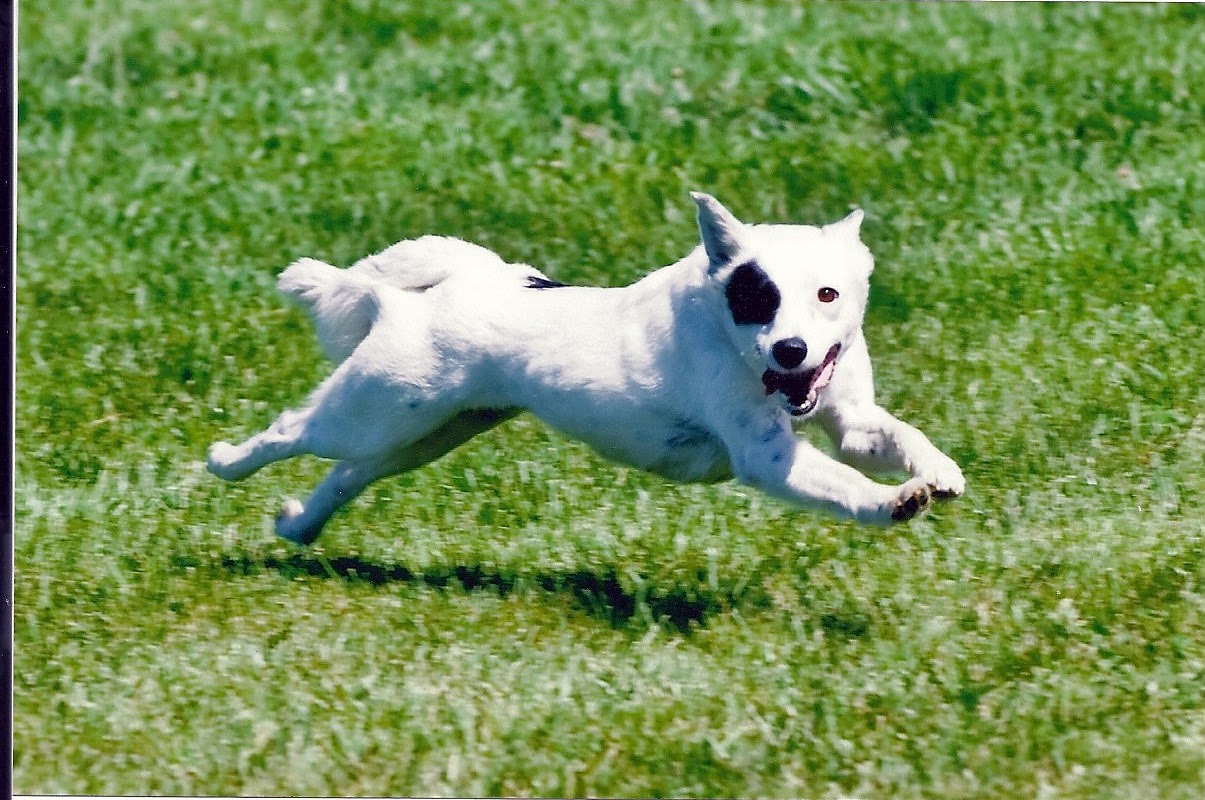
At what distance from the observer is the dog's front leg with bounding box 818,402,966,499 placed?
5.57m

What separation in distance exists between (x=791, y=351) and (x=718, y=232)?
18.6 inches

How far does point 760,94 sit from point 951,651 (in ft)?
15.3

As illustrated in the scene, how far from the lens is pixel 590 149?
9859 millimetres

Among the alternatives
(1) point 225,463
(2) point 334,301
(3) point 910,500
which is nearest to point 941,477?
(3) point 910,500

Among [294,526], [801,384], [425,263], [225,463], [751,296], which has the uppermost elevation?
[751,296]

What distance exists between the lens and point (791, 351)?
540 cm

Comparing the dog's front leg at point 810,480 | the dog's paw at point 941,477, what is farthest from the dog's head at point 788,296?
the dog's paw at point 941,477

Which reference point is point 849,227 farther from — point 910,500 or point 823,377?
point 910,500

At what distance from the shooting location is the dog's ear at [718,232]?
5.63 m

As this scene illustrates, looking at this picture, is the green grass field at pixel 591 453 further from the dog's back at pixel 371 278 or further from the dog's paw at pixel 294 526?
the dog's back at pixel 371 278

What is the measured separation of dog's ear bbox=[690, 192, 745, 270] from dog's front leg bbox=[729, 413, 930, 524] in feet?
1.62

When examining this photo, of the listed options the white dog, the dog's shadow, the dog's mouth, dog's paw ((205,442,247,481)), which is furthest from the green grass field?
the dog's mouth

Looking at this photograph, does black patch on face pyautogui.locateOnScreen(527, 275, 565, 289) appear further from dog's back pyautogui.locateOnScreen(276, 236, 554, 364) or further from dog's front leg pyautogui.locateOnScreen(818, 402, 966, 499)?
dog's front leg pyautogui.locateOnScreen(818, 402, 966, 499)

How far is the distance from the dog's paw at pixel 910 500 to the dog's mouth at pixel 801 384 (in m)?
0.37
